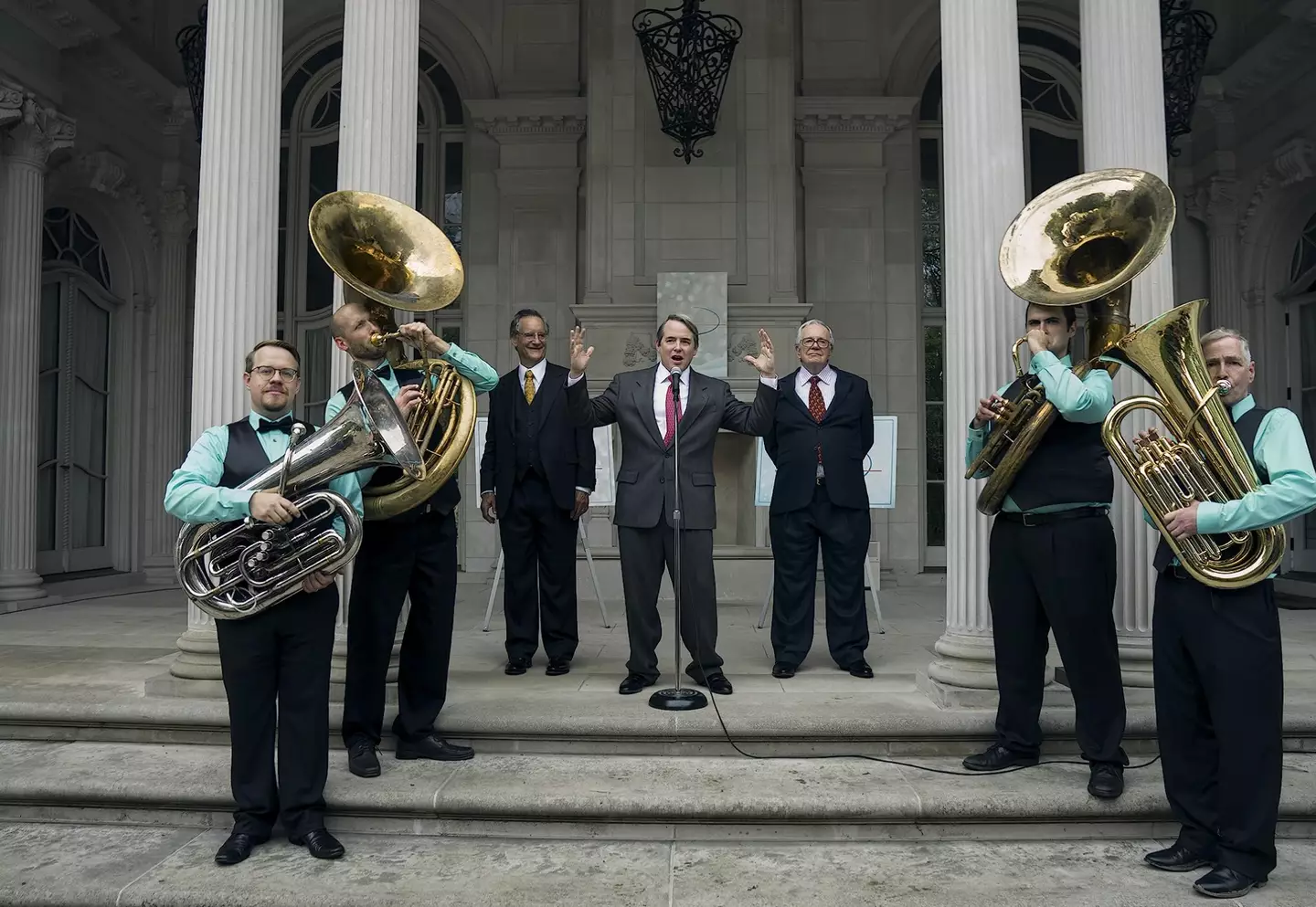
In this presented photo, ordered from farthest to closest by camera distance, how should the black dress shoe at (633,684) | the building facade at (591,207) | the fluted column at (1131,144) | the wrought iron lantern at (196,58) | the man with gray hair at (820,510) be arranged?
the building facade at (591,207)
the wrought iron lantern at (196,58)
the man with gray hair at (820,510)
the black dress shoe at (633,684)
the fluted column at (1131,144)

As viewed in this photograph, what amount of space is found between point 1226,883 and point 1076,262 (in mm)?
2272

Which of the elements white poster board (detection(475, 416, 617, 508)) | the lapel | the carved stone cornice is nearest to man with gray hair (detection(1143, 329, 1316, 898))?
the lapel

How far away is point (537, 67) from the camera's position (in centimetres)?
1030

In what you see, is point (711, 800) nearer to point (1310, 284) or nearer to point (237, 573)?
point (237, 573)

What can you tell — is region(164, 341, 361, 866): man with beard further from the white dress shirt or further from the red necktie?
the white dress shirt

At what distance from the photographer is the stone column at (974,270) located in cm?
446

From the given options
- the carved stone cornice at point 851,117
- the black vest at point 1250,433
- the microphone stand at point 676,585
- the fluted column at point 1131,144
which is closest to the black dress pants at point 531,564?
the microphone stand at point 676,585

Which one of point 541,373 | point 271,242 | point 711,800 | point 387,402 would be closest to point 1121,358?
point 711,800

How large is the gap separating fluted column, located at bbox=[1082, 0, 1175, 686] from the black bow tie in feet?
12.1

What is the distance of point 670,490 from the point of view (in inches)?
188

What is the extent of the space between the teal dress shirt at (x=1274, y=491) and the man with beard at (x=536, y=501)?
10.4ft

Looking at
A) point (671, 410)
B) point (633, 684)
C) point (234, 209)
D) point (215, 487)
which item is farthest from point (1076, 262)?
point (234, 209)

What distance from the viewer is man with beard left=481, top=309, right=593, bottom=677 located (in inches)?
208

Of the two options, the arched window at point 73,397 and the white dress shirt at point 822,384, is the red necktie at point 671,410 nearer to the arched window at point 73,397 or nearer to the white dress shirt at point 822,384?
the white dress shirt at point 822,384
